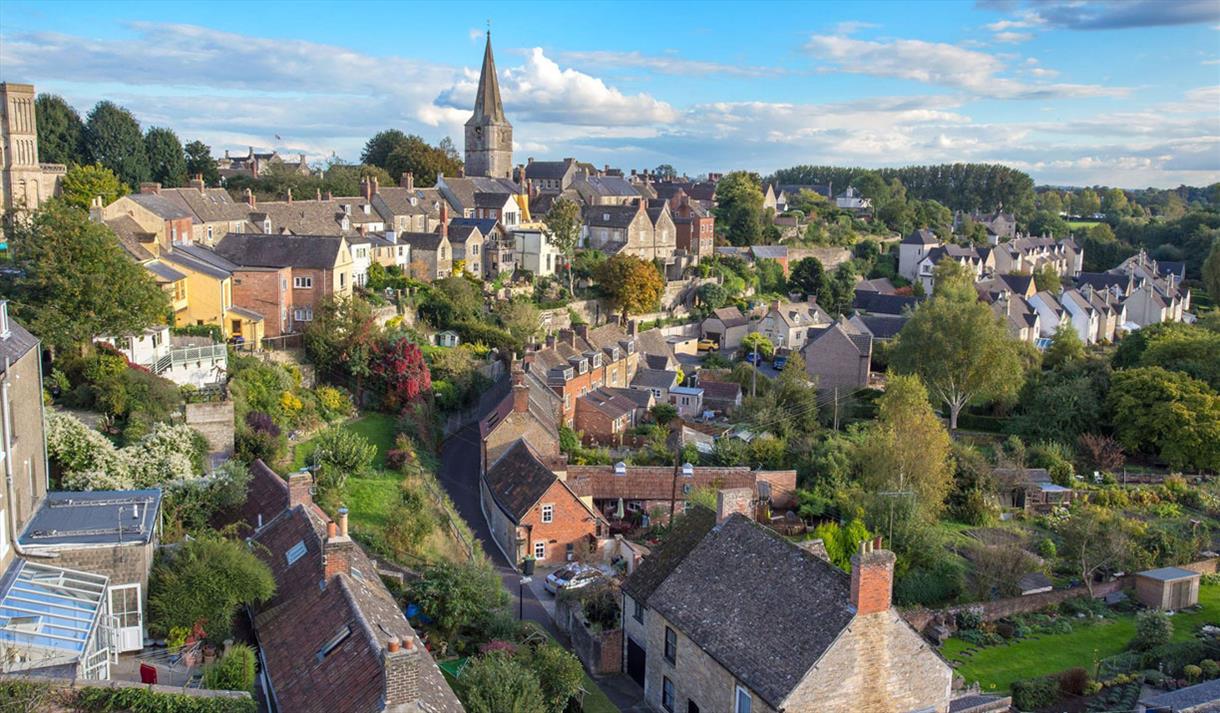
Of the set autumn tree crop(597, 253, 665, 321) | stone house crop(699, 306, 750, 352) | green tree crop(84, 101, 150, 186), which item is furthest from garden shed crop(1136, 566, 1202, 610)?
green tree crop(84, 101, 150, 186)

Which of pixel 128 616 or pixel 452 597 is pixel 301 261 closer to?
pixel 452 597

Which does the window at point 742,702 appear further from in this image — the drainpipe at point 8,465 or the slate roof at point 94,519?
the drainpipe at point 8,465

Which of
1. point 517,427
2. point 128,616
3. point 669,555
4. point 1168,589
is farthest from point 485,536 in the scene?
A: point 1168,589

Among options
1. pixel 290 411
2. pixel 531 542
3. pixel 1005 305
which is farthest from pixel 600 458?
pixel 1005 305

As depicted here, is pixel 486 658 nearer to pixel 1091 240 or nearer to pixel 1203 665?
pixel 1203 665

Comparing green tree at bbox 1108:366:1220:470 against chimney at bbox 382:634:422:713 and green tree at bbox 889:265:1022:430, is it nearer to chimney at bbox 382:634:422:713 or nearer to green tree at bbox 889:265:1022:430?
green tree at bbox 889:265:1022:430
